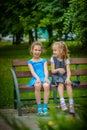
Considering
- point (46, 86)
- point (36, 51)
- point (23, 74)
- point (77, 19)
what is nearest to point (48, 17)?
point (77, 19)

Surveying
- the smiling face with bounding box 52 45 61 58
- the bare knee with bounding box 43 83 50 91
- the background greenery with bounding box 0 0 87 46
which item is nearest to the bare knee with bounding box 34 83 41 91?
the bare knee with bounding box 43 83 50 91

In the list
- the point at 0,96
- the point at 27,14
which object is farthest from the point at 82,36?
the point at 0,96

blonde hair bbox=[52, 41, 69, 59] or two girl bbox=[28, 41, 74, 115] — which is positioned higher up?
blonde hair bbox=[52, 41, 69, 59]

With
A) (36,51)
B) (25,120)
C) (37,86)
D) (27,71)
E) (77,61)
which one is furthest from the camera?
(77,61)

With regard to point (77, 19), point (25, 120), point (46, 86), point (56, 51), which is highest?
point (25, 120)

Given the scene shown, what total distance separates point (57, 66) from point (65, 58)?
184 mm

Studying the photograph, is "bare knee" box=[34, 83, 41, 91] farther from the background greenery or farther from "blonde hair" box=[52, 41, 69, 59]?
the background greenery

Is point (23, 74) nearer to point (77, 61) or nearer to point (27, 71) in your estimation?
point (27, 71)

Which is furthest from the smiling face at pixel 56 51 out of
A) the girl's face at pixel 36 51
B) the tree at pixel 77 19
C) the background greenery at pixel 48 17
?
the tree at pixel 77 19

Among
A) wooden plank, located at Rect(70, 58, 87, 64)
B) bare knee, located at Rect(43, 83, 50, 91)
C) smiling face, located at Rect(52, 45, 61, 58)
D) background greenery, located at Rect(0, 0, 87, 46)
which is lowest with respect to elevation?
background greenery, located at Rect(0, 0, 87, 46)

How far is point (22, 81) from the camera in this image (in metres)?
14.8

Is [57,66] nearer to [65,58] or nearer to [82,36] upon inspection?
[65,58]

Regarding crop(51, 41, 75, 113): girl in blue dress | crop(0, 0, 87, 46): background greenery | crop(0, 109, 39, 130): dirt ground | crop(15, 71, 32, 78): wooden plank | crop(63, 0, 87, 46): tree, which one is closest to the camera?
crop(0, 109, 39, 130): dirt ground

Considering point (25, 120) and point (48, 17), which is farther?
point (48, 17)
